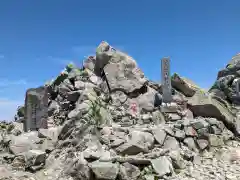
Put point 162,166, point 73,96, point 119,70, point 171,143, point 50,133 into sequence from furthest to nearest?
point 119,70 → point 73,96 → point 50,133 → point 171,143 → point 162,166

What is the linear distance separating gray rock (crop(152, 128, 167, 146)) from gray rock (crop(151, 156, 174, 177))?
4.77 ft

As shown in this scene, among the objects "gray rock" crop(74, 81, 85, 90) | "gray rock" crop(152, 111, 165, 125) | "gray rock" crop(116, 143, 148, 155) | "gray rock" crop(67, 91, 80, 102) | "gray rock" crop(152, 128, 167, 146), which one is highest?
"gray rock" crop(74, 81, 85, 90)

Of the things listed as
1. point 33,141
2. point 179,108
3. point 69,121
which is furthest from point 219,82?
point 33,141

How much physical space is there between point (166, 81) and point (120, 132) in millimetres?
4774

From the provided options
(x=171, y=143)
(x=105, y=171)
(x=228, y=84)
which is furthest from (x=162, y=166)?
(x=228, y=84)

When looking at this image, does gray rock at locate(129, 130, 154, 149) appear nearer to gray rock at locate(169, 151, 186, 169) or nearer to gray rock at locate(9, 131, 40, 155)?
gray rock at locate(169, 151, 186, 169)

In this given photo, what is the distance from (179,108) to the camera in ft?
47.9

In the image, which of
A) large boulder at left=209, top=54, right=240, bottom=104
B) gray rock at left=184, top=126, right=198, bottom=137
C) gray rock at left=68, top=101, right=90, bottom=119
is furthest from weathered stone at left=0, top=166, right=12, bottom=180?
large boulder at left=209, top=54, right=240, bottom=104

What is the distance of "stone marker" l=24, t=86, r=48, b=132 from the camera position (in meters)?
14.6

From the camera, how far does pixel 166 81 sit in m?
14.9

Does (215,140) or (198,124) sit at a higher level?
(198,124)

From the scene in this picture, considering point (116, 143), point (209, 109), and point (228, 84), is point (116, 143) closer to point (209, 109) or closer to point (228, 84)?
point (209, 109)

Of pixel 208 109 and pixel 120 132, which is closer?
pixel 120 132

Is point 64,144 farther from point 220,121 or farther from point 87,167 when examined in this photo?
point 220,121
